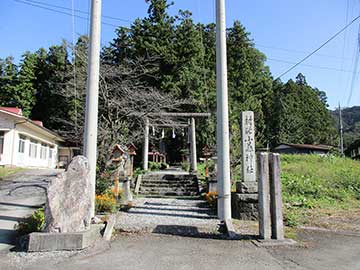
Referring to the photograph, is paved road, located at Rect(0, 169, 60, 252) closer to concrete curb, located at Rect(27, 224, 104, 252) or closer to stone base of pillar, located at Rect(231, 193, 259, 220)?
concrete curb, located at Rect(27, 224, 104, 252)

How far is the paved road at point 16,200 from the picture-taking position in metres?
5.77

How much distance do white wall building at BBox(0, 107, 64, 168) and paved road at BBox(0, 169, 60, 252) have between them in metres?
4.77

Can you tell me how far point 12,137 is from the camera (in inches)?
750

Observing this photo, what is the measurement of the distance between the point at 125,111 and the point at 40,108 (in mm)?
21095

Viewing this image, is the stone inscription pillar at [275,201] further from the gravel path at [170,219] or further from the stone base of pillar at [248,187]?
the stone base of pillar at [248,187]

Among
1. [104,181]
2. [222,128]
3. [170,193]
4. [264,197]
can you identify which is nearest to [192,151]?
[170,193]

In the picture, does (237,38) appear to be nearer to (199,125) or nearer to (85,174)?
(199,125)

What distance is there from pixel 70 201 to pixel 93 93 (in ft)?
8.51

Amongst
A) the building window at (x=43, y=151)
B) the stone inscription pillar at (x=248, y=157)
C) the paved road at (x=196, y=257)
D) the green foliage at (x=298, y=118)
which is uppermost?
the green foliage at (x=298, y=118)

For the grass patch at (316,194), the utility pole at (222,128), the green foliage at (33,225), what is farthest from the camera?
the grass patch at (316,194)

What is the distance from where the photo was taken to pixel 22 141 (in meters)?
21.1

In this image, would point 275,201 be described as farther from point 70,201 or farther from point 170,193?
point 170,193

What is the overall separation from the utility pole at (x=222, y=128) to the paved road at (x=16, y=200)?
4510mm

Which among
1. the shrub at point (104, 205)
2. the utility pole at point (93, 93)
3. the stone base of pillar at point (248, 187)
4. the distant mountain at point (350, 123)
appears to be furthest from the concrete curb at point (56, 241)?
the distant mountain at point (350, 123)
